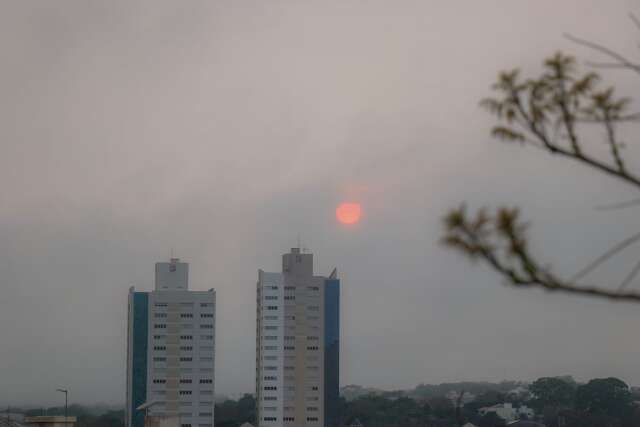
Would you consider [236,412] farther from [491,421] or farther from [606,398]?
[606,398]

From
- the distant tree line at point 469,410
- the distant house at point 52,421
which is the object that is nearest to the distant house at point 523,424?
the distant tree line at point 469,410

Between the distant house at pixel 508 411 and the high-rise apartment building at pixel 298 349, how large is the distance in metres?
15.6

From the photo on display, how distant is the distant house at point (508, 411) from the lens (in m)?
79.7

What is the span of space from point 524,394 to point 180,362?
1278 inches

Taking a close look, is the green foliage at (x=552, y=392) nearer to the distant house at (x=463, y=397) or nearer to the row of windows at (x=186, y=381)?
the distant house at (x=463, y=397)

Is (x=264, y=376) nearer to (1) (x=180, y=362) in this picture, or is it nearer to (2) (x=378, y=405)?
(1) (x=180, y=362)

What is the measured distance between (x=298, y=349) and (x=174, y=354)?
21.5 feet

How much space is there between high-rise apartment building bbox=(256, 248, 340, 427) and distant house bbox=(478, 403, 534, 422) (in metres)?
15.6

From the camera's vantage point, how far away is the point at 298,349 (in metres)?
66.8

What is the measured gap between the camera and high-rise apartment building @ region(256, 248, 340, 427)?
218 ft

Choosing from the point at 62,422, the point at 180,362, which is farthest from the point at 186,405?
the point at 62,422

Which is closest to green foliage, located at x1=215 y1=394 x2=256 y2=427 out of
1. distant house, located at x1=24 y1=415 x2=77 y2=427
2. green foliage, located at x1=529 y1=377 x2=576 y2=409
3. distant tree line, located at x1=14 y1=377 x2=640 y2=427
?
distant tree line, located at x1=14 y1=377 x2=640 y2=427

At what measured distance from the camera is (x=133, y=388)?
6762 centimetres

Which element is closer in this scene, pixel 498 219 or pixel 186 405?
pixel 498 219
